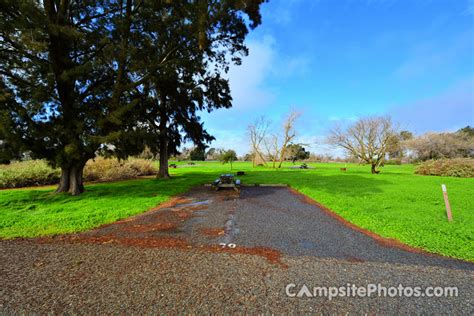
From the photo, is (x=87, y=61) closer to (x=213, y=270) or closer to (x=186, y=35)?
(x=186, y=35)

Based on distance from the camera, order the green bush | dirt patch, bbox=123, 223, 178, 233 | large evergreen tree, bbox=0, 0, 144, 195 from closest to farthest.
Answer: dirt patch, bbox=123, 223, 178, 233 < large evergreen tree, bbox=0, 0, 144, 195 < the green bush

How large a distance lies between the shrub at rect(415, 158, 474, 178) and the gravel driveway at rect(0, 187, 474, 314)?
2563 centimetres

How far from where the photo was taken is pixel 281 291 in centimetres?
259

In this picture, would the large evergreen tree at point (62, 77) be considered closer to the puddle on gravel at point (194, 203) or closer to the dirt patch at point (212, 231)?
the puddle on gravel at point (194, 203)

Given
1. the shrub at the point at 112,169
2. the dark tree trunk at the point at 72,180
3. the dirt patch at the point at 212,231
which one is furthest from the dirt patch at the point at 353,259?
the shrub at the point at 112,169

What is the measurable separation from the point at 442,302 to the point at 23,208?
11.3m


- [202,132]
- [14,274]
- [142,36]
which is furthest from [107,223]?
[202,132]

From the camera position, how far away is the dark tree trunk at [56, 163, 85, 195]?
1009cm

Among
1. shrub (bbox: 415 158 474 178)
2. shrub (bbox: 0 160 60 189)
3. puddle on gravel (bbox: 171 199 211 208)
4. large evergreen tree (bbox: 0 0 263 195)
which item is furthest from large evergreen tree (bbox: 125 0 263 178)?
shrub (bbox: 415 158 474 178)

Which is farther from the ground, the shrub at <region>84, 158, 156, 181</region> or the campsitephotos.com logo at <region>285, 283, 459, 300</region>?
the shrub at <region>84, 158, 156, 181</region>

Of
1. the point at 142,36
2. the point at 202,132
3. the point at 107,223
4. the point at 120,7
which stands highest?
the point at 120,7

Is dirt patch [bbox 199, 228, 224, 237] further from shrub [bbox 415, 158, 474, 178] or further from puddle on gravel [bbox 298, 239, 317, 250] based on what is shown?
shrub [bbox 415, 158, 474, 178]

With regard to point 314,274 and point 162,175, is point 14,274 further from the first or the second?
point 162,175

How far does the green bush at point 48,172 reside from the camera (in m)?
13.1
